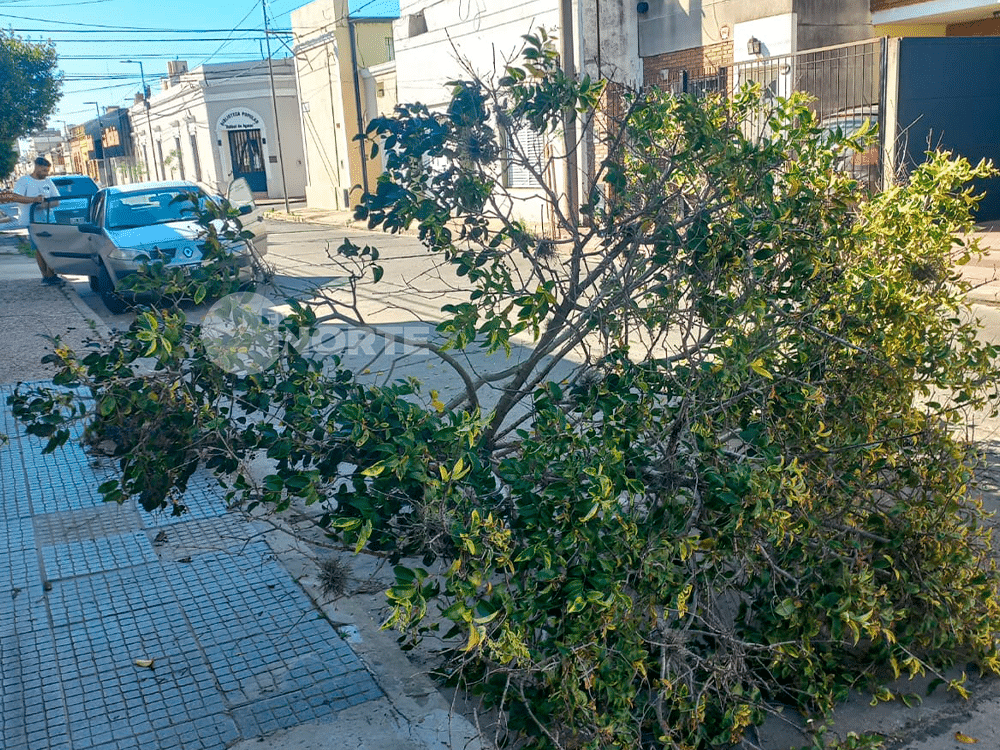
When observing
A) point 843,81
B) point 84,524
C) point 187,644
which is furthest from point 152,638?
point 843,81

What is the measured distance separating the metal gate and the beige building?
15.5 meters

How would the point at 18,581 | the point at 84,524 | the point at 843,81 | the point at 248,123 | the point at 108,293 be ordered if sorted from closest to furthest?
the point at 18,581 → the point at 84,524 → the point at 108,293 → the point at 843,81 → the point at 248,123

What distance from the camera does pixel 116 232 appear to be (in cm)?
1234

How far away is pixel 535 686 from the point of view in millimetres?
3088

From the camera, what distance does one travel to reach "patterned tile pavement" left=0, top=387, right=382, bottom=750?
350cm

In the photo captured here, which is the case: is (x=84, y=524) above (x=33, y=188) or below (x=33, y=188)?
below

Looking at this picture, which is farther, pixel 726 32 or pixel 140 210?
pixel 726 32

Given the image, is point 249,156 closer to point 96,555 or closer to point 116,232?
point 116,232

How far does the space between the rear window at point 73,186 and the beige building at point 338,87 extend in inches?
460

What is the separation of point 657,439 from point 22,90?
31.1 metres

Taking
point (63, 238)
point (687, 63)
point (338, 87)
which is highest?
point (338, 87)

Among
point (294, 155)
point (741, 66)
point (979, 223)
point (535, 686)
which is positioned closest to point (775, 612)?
point (535, 686)

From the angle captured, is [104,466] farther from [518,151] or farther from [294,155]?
[294,155]

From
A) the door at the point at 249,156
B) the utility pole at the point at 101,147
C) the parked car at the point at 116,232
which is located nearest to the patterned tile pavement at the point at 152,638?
the parked car at the point at 116,232
